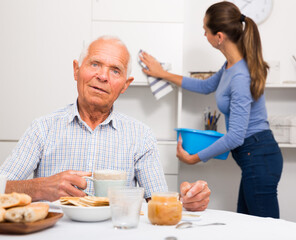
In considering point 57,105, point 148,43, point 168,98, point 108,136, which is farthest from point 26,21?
point 108,136

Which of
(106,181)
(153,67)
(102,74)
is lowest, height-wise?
(106,181)

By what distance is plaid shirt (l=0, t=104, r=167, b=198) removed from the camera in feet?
4.75

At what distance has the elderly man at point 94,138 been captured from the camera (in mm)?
1452

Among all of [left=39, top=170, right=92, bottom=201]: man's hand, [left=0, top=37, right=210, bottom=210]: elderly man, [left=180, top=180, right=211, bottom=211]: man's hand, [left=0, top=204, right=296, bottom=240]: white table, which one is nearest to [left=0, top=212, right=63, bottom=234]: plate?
[left=0, top=204, right=296, bottom=240]: white table

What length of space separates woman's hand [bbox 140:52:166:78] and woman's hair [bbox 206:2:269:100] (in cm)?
45

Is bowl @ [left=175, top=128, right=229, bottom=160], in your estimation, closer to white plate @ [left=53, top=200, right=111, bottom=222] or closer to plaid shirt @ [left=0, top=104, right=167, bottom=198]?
plaid shirt @ [left=0, top=104, right=167, bottom=198]

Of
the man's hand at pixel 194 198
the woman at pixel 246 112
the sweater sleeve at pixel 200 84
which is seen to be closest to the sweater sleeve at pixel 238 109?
the woman at pixel 246 112

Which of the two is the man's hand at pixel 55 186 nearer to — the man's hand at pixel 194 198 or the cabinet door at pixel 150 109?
the man's hand at pixel 194 198

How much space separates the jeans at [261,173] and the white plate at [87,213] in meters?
1.43

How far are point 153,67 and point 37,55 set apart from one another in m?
0.78

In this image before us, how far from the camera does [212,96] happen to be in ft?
9.48

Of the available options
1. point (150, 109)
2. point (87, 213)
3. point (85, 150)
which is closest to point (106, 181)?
point (87, 213)

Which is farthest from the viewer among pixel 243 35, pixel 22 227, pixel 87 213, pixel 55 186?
pixel 243 35

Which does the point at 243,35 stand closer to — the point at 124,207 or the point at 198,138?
the point at 198,138
